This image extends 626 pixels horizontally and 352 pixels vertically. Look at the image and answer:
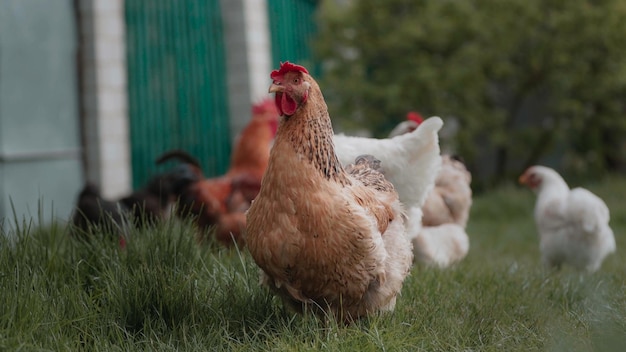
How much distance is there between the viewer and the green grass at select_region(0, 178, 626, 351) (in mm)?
3342

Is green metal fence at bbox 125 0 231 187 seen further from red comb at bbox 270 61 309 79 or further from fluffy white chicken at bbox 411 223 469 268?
red comb at bbox 270 61 309 79

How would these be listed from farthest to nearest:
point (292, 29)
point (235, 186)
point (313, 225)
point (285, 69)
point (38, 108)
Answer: point (292, 29)
point (38, 108)
point (235, 186)
point (285, 69)
point (313, 225)

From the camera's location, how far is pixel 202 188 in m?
6.47

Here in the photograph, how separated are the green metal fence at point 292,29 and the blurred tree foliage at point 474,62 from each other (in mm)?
271

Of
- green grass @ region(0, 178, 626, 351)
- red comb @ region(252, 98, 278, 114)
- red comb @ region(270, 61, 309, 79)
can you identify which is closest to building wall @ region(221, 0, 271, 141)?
red comb @ region(252, 98, 278, 114)

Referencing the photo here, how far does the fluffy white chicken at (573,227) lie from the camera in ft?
18.4

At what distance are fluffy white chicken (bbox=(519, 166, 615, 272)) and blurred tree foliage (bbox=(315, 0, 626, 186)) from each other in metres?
5.06

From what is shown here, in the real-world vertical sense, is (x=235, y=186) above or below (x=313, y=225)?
below

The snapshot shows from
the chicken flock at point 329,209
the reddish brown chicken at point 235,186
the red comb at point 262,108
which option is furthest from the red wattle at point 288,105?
the red comb at point 262,108

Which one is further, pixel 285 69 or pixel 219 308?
pixel 219 308

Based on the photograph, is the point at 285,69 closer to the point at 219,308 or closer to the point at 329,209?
the point at 329,209

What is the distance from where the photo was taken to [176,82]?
950 centimetres

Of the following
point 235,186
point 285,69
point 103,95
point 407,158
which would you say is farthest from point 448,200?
point 103,95

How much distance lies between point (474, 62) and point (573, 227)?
5.97 m
